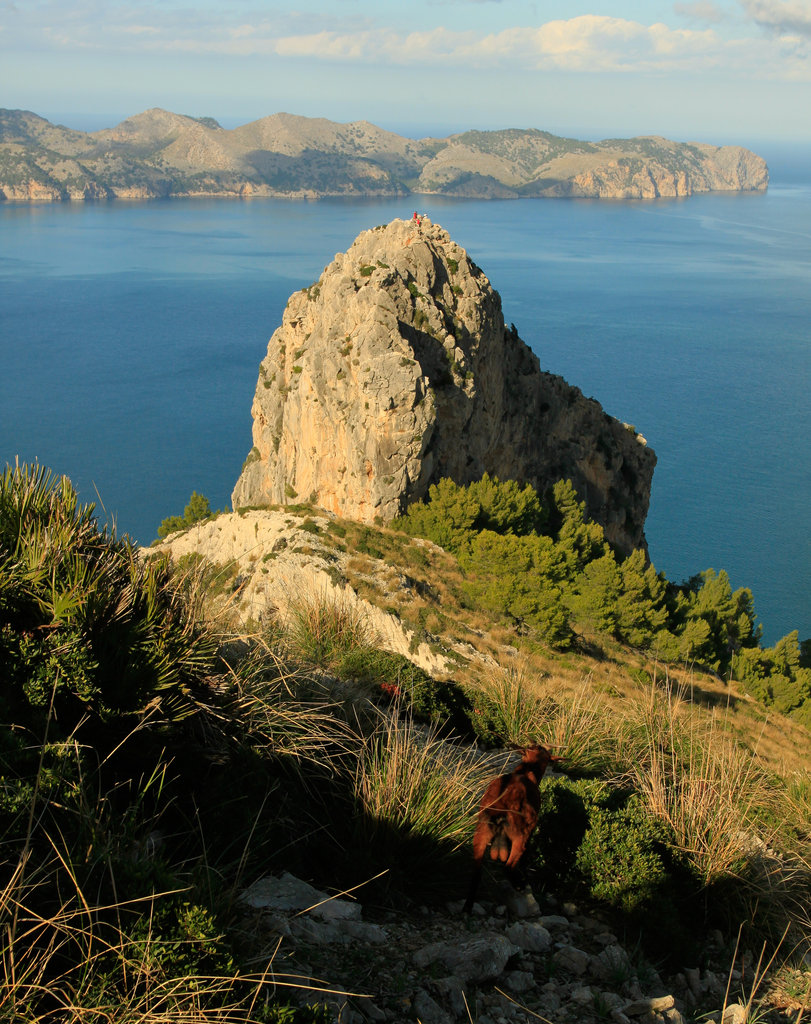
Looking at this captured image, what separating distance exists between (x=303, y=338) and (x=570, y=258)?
10734 cm

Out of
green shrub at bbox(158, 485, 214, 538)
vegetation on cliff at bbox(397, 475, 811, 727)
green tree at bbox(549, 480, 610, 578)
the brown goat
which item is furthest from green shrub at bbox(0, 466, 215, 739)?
green shrub at bbox(158, 485, 214, 538)

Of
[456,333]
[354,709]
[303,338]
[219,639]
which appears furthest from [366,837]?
[303,338]

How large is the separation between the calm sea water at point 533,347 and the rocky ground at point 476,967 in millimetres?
31219

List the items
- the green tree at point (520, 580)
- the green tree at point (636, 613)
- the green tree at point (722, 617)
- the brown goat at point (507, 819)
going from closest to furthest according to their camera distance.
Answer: the brown goat at point (507, 819) < the green tree at point (520, 580) < the green tree at point (636, 613) < the green tree at point (722, 617)

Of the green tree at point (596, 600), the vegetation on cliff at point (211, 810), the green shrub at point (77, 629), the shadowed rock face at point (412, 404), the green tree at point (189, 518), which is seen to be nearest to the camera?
the vegetation on cliff at point (211, 810)

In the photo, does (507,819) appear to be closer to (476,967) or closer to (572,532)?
(476,967)

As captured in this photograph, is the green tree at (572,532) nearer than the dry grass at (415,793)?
No

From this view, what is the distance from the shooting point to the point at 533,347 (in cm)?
8525

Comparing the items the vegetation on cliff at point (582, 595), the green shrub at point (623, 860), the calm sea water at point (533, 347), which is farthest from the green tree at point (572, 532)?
the green shrub at point (623, 860)

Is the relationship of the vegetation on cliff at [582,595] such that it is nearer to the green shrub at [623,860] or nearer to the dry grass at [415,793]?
the green shrub at [623,860]

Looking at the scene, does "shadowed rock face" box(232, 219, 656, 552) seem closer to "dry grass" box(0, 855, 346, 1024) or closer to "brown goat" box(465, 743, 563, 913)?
"brown goat" box(465, 743, 563, 913)

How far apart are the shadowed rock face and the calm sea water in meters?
9.33

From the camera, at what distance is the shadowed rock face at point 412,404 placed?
31500mm

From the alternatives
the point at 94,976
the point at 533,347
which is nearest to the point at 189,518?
the point at 94,976
